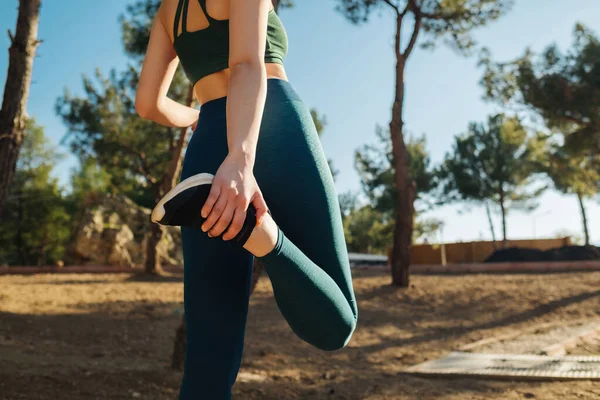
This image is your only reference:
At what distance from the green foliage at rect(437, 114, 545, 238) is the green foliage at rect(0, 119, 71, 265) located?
20.4m

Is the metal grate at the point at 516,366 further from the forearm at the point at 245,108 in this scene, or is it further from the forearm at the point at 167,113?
the forearm at the point at 245,108

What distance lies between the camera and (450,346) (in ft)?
21.1

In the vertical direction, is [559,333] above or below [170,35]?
below

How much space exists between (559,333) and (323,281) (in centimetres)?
596

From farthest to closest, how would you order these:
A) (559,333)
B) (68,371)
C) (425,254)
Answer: (425,254), (559,333), (68,371)

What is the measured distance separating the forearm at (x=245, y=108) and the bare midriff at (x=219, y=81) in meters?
0.23

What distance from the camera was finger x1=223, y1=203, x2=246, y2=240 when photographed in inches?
44.3

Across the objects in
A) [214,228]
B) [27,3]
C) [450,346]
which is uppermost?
[27,3]

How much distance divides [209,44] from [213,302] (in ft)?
2.54

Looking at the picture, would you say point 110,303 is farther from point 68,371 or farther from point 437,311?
point 437,311

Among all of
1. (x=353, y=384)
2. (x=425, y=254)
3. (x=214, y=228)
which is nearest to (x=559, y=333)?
(x=353, y=384)

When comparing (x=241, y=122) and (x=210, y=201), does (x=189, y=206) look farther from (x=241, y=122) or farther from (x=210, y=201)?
(x=241, y=122)

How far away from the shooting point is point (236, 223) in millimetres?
1126

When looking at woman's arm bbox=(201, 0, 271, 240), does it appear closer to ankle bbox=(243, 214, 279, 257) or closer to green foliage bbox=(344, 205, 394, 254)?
ankle bbox=(243, 214, 279, 257)
